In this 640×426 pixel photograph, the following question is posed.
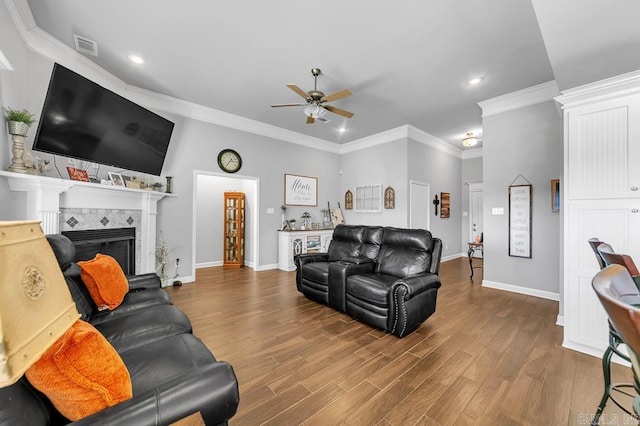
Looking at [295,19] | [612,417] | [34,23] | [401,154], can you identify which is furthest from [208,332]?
[401,154]

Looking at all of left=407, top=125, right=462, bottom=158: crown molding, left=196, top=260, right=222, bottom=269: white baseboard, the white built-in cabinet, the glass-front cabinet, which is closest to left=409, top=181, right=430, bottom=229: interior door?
left=407, top=125, right=462, bottom=158: crown molding

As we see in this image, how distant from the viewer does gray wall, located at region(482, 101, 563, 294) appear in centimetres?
370

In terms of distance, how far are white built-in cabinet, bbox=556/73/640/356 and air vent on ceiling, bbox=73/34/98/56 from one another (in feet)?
16.0

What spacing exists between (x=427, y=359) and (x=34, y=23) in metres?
4.91

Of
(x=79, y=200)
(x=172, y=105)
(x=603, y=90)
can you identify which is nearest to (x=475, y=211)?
(x=603, y=90)

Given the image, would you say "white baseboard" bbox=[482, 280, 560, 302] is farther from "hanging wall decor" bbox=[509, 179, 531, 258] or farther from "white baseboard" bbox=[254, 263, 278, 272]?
"white baseboard" bbox=[254, 263, 278, 272]

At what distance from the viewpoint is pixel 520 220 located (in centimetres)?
397

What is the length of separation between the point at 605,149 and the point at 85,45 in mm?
5308

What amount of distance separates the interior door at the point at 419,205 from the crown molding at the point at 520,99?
75.5 inches

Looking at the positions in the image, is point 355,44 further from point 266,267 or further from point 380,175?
point 266,267

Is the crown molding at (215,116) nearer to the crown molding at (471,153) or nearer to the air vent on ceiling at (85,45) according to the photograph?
the air vent on ceiling at (85,45)

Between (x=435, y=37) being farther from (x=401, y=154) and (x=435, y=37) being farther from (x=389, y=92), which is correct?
(x=401, y=154)

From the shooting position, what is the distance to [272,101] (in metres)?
4.33

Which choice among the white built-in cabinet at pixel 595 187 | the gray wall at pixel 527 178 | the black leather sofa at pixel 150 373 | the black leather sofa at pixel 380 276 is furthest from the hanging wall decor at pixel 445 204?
the black leather sofa at pixel 150 373
